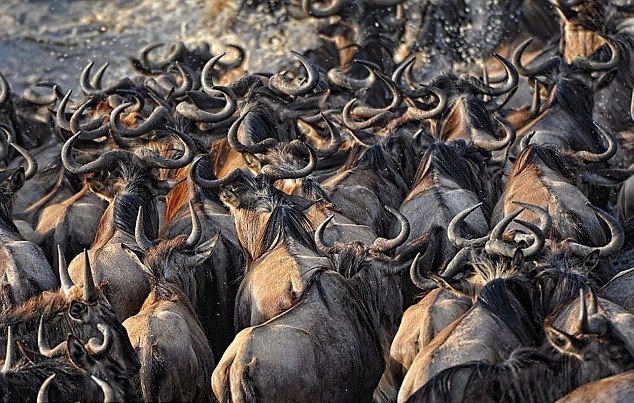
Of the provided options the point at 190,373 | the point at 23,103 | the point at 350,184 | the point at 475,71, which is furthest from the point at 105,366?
the point at 475,71

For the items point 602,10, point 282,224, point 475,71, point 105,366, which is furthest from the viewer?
point 475,71

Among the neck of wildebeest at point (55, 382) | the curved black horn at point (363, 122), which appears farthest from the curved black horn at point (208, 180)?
the neck of wildebeest at point (55, 382)

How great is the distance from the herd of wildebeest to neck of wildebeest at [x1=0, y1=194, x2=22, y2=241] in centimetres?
3

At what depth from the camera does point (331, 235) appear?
10.6 meters

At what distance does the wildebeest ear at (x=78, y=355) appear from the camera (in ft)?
25.8

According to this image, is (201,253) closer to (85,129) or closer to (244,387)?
(244,387)

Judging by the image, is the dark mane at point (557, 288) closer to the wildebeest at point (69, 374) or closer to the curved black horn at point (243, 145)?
the wildebeest at point (69, 374)

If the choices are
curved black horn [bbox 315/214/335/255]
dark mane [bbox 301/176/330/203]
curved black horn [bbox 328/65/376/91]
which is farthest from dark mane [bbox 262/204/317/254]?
curved black horn [bbox 328/65/376/91]

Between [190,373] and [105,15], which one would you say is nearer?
[190,373]

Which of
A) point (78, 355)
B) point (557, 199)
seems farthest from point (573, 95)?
point (78, 355)

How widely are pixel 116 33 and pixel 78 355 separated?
13584 mm

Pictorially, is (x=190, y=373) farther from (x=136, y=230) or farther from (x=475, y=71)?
(x=475, y=71)

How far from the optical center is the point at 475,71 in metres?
17.5

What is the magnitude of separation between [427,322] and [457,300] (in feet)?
1.01
